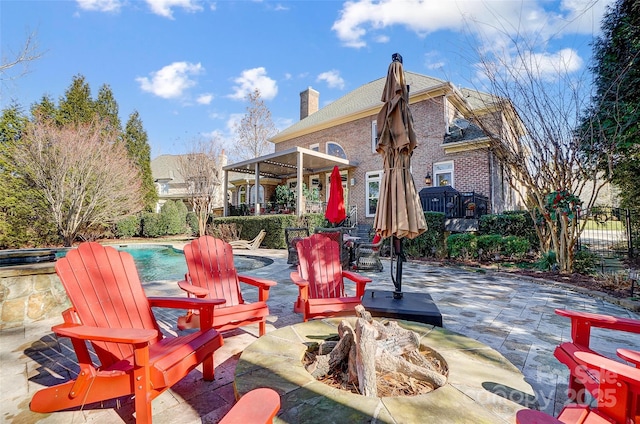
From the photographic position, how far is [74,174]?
11305 millimetres

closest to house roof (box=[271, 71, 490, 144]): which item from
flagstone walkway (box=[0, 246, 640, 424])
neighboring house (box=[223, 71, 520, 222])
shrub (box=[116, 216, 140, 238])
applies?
neighboring house (box=[223, 71, 520, 222])

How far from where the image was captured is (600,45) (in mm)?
7188

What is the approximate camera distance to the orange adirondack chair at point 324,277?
9.47 ft

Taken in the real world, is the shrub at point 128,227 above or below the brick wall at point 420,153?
below

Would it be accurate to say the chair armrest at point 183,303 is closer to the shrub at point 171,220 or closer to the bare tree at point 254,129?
the shrub at point 171,220

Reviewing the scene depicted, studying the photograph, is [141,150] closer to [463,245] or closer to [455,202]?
[455,202]

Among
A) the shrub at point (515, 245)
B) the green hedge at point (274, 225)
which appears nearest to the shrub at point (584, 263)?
the shrub at point (515, 245)

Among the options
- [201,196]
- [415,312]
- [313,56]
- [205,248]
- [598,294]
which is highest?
[313,56]

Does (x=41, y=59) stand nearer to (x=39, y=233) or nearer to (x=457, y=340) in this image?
(x=39, y=233)

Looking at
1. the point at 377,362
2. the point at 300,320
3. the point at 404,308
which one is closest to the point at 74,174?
the point at 300,320

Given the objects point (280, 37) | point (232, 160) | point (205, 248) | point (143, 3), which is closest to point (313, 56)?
point (280, 37)

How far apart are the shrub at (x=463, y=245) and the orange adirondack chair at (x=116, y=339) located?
23.7 ft

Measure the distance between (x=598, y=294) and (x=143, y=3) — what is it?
11.9m

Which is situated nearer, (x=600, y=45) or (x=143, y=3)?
(x=600, y=45)
